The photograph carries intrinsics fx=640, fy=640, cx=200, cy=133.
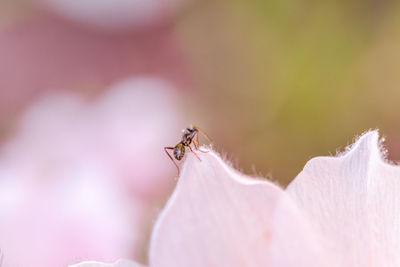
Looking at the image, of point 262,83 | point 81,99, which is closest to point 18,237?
point 81,99

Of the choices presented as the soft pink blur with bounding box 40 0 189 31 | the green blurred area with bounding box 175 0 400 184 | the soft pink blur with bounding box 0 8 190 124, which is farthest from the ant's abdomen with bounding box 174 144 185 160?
the soft pink blur with bounding box 40 0 189 31

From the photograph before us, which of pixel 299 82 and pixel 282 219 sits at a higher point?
pixel 299 82

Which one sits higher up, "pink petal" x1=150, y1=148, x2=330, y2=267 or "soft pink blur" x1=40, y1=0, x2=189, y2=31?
"soft pink blur" x1=40, y1=0, x2=189, y2=31

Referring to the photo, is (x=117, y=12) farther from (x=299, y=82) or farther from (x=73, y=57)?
(x=299, y=82)

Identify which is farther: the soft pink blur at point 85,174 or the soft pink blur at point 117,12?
the soft pink blur at point 117,12

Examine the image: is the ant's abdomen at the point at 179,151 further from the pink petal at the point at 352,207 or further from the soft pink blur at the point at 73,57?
the soft pink blur at the point at 73,57

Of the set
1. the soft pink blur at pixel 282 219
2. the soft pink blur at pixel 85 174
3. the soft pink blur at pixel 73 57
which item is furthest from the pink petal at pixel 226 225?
the soft pink blur at pixel 73 57

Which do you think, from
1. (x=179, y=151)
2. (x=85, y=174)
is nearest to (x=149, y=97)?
(x=85, y=174)

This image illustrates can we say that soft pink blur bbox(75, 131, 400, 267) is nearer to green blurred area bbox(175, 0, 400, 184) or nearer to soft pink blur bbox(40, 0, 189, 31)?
green blurred area bbox(175, 0, 400, 184)
